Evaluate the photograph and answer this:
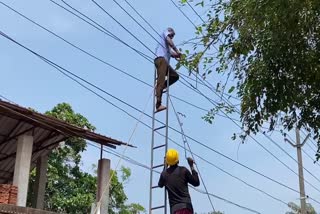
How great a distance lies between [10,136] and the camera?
11.3 m

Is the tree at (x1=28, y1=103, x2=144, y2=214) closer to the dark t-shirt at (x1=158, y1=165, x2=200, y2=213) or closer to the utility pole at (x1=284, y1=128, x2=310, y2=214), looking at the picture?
the utility pole at (x1=284, y1=128, x2=310, y2=214)

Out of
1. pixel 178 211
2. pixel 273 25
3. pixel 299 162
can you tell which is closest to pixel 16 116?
pixel 178 211

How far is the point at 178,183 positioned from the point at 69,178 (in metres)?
13.2

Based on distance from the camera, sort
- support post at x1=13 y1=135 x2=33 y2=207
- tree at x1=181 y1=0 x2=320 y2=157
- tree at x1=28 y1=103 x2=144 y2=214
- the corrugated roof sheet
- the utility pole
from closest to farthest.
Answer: tree at x1=181 y1=0 x2=320 y2=157
the corrugated roof sheet
support post at x1=13 y1=135 x2=33 y2=207
tree at x1=28 y1=103 x2=144 y2=214
the utility pole

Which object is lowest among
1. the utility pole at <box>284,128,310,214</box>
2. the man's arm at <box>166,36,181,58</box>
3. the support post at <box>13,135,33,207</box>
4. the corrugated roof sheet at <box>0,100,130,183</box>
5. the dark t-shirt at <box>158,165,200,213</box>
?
the dark t-shirt at <box>158,165,200,213</box>

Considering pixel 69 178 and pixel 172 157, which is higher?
pixel 69 178

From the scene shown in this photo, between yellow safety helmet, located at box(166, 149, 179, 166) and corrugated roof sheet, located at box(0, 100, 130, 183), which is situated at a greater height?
corrugated roof sheet, located at box(0, 100, 130, 183)

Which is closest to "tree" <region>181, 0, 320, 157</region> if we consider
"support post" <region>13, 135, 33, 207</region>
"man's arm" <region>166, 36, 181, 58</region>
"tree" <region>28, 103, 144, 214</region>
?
"man's arm" <region>166, 36, 181, 58</region>

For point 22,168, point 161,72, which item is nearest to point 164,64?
point 161,72

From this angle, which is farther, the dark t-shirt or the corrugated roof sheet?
the corrugated roof sheet

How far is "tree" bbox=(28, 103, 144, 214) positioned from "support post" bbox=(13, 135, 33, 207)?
298 inches

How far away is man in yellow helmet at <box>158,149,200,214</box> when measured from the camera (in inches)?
255

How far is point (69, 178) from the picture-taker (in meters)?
19.1

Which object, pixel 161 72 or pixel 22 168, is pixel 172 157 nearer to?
pixel 161 72
